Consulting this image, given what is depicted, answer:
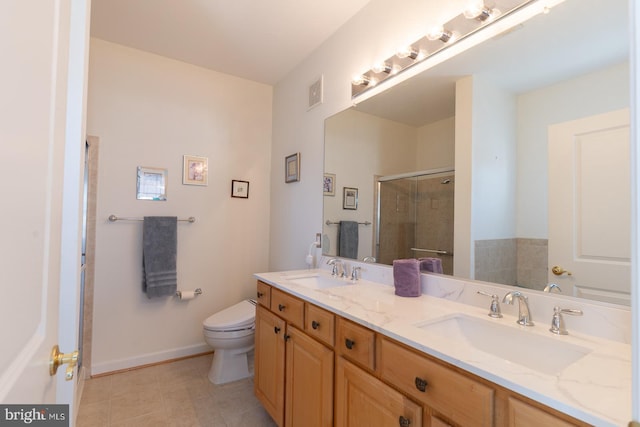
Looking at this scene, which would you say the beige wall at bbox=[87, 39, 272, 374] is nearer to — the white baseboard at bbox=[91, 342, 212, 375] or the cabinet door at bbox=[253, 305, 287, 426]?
the white baseboard at bbox=[91, 342, 212, 375]

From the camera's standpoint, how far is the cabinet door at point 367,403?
94 cm

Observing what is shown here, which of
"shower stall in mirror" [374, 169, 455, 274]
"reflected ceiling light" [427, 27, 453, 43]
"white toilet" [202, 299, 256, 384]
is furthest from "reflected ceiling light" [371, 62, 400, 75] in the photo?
"white toilet" [202, 299, 256, 384]

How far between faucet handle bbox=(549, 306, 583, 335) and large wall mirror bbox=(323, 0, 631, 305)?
0.08 meters

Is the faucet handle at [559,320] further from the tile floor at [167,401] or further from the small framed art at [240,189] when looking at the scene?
the small framed art at [240,189]

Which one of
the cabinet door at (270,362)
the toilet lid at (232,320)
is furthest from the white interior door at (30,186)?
the toilet lid at (232,320)

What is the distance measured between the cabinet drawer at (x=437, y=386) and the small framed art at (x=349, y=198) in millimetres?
1150

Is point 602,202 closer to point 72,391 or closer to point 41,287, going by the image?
point 41,287

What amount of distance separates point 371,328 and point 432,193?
0.80m

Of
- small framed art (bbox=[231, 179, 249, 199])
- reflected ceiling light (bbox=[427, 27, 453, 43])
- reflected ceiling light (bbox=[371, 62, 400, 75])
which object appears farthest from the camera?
small framed art (bbox=[231, 179, 249, 199])

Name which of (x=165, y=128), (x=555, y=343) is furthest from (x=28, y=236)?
(x=165, y=128)

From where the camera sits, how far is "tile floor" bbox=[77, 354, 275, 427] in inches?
72.7

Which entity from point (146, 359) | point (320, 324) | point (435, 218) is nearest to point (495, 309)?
point (435, 218)

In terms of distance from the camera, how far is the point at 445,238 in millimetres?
1476

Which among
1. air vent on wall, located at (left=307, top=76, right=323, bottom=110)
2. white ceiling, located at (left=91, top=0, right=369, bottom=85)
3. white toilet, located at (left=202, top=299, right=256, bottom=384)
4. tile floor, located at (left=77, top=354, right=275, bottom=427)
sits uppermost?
white ceiling, located at (left=91, top=0, right=369, bottom=85)
